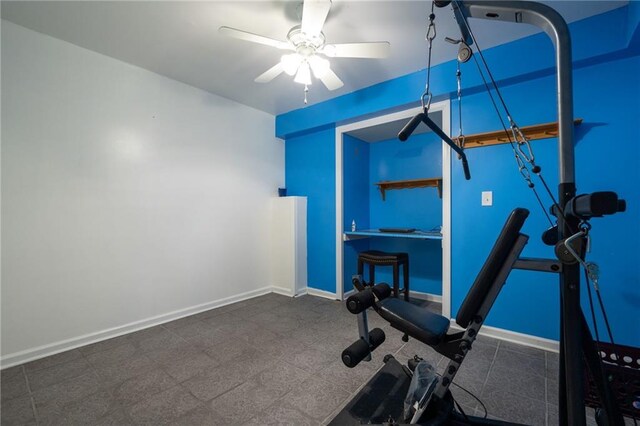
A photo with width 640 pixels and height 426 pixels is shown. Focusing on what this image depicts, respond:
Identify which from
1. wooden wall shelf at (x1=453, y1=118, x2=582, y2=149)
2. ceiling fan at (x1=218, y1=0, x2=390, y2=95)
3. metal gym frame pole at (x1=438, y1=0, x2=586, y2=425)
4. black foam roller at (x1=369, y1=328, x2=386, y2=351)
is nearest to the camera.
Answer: metal gym frame pole at (x1=438, y1=0, x2=586, y2=425)

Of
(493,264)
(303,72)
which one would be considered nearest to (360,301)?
(493,264)

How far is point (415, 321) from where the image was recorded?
125 cm

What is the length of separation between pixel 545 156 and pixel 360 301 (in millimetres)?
2056

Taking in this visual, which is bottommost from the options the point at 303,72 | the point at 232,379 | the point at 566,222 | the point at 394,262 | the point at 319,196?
the point at 232,379

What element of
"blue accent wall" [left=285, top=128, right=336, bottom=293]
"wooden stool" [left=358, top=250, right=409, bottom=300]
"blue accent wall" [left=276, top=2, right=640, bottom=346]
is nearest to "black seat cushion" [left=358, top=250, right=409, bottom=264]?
"wooden stool" [left=358, top=250, right=409, bottom=300]

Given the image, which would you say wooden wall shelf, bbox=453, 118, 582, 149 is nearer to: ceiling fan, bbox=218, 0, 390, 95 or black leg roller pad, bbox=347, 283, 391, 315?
ceiling fan, bbox=218, 0, 390, 95

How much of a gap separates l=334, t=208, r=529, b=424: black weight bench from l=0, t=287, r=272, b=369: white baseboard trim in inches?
83.8

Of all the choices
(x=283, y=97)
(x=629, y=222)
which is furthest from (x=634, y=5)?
(x=283, y=97)

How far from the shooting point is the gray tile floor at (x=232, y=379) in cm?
147

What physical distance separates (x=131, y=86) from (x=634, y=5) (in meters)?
3.83

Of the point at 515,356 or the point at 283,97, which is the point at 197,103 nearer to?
the point at 283,97

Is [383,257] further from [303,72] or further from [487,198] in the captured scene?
[303,72]

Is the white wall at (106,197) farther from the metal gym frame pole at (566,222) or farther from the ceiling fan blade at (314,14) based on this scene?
the metal gym frame pole at (566,222)

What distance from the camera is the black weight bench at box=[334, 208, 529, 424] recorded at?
1058 mm
